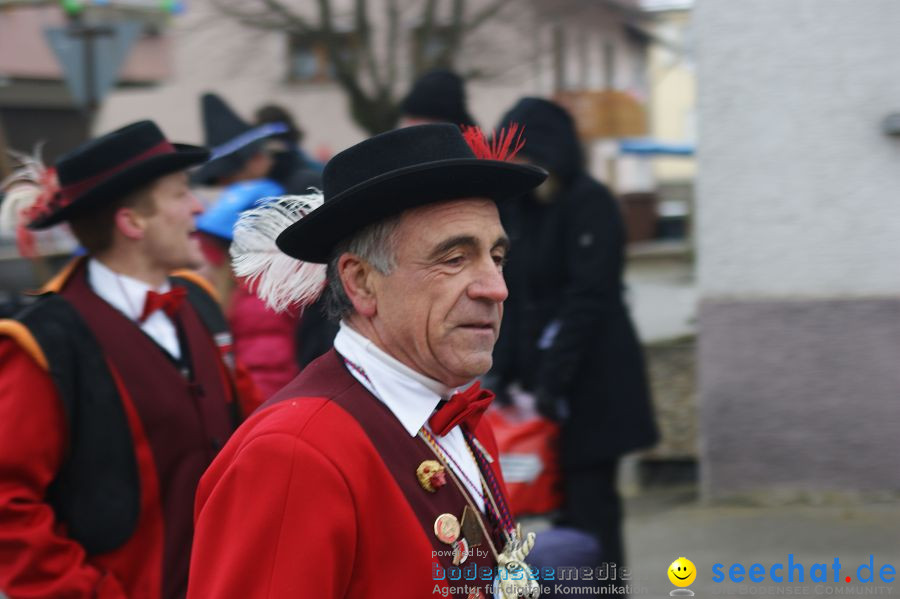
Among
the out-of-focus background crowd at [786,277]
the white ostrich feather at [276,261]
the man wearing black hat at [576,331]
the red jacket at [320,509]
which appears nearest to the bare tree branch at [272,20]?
the out-of-focus background crowd at [786,277]

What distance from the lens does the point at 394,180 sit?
6.54ft

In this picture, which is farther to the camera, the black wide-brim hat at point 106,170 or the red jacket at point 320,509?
the black wide-brim hat at point 106,170

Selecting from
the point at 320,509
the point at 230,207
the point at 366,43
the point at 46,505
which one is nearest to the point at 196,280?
the point at 230,207

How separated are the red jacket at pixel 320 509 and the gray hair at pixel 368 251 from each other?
8.4 inches

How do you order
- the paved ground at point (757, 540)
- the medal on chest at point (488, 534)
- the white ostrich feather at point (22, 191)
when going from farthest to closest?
the paved ground at point (757, 540)
the white ostrich feather at point (22, 191)
the medal on chest at point (488, 534)

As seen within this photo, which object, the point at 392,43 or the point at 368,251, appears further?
the point at 392,43

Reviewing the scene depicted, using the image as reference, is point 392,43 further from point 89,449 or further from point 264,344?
point 89,449

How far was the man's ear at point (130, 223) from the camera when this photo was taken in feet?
10.2

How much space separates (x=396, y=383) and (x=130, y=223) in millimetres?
1363

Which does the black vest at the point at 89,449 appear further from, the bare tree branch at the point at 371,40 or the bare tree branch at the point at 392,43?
the bare tree branch at the point at 392,43

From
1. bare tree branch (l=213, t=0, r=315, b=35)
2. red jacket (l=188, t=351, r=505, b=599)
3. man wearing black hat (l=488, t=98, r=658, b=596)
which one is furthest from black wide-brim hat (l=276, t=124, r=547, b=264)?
bare tree branch (l=213, t=0, r=315, b=35)

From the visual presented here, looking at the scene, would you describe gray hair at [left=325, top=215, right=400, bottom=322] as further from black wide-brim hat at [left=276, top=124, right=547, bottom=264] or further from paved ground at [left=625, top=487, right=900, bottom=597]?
paved ground at [left=625, top=487, right=900, bottom=597]

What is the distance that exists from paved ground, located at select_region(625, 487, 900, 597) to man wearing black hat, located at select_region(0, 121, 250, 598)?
8.88 ft

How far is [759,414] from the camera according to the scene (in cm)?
580
